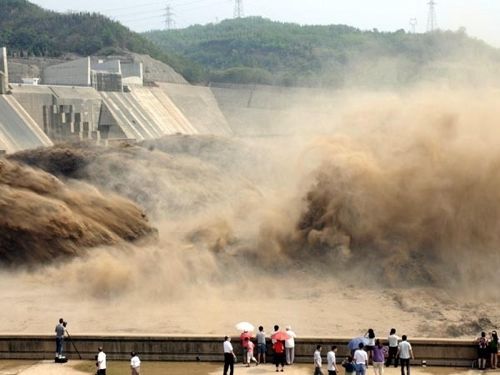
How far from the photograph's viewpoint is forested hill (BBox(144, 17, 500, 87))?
9569cm

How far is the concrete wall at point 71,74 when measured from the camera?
66.9 m

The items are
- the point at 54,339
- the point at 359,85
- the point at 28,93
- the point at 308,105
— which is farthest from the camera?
the point at 359,85

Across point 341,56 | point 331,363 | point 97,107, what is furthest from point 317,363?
point 341,56

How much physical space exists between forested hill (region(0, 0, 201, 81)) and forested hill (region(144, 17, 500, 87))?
35.2 feet

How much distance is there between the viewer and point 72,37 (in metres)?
119

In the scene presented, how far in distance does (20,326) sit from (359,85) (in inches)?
3149

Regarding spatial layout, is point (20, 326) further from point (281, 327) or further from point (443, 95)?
point (443, 95)

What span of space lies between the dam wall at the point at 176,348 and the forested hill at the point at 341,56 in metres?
44.5

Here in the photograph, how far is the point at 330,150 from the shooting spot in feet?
92.2

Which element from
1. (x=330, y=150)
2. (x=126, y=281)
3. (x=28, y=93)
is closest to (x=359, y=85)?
(x=28, y=93)

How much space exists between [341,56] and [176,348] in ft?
398

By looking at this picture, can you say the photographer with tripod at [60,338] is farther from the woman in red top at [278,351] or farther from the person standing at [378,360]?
the person standing at [378,360]

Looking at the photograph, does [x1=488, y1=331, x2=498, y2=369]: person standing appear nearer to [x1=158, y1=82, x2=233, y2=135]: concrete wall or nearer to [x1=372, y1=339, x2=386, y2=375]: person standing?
[x1=372, y1=339, x2=386, y2=375]: person standing

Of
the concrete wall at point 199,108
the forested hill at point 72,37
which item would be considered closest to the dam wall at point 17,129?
the concrete wall at point 199,108
